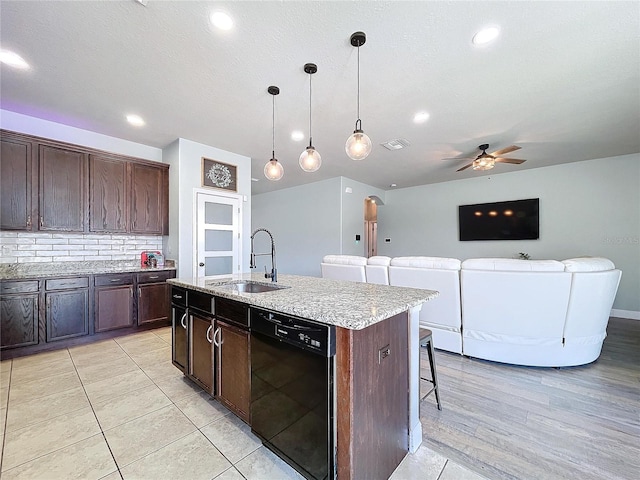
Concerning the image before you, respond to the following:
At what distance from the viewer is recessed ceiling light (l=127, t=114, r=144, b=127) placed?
3.19m

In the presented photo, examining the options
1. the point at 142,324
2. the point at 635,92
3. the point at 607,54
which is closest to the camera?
the point at 607,54

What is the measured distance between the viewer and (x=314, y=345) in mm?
1188

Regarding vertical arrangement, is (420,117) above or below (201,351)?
above

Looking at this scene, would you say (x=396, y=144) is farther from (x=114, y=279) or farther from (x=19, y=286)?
(x=19, y=286)

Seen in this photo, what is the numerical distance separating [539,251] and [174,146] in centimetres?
705

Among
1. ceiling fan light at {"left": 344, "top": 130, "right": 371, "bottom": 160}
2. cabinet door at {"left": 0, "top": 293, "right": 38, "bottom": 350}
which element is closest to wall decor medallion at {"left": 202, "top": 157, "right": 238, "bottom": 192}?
cabinet door at {"left": 0, "top": 293, "right": 38, "bottom": 350}

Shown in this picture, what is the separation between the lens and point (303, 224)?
21.6ft

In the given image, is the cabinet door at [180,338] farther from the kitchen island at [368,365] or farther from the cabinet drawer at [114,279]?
the cabinet drawer at [114,279]

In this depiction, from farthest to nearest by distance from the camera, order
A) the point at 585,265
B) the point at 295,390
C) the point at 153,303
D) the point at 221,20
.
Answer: the point at 153,303
the point at 585,265
the point at 221,20
the point at 295,390

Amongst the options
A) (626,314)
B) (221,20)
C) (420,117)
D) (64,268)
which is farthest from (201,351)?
(626,314)

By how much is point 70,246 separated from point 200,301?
9.67 ft

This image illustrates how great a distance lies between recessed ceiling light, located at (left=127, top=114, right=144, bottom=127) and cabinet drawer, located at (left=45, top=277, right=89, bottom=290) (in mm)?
2021

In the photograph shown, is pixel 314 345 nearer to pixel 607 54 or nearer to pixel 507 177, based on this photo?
pixel 607 54

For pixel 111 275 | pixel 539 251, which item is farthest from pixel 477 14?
pixel 539 251
